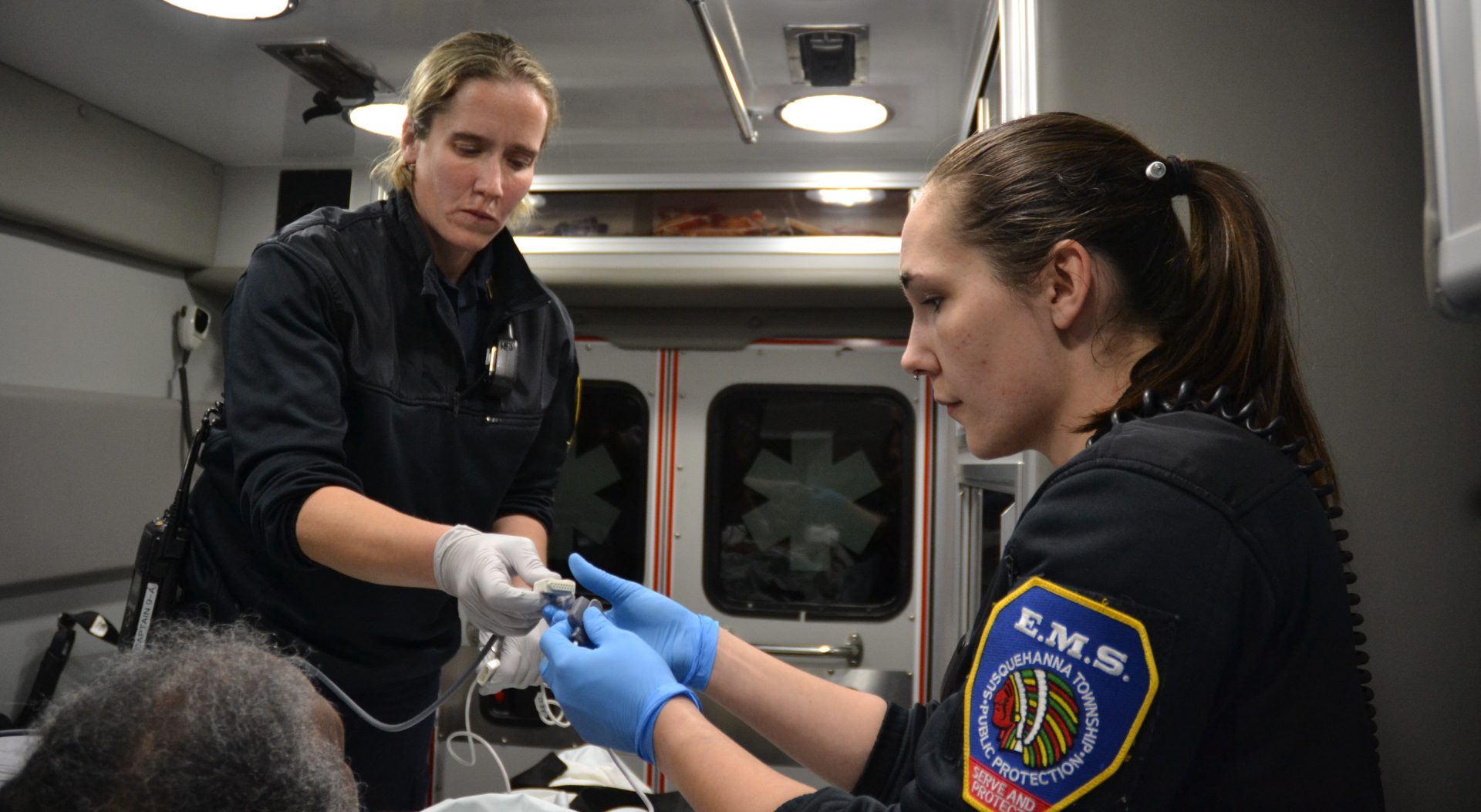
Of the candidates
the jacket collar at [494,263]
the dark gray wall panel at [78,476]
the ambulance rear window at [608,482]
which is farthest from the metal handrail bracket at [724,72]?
the dark gray wall panel at [78,476]

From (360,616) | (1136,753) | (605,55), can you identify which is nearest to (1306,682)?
(1136,753)

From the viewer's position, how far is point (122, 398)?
3.36 m

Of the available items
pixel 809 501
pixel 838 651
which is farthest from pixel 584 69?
pixel 838 651

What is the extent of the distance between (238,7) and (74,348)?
1.49m

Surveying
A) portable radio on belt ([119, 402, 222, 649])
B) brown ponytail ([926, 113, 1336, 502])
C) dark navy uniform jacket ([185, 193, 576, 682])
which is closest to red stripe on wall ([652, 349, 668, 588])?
dark navy uniform jacket ([185, 193, 576, 682])

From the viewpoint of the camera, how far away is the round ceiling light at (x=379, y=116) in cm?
322

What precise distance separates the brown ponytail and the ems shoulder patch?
30 centimetres

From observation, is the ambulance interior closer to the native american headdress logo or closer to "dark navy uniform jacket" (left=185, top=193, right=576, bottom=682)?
the native american headdress logo

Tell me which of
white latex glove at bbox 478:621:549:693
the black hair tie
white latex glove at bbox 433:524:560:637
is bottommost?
white latex glove at bbox 478:621:549:693

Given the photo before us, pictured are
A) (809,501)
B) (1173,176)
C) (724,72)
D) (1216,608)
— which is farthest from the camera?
(809,501)

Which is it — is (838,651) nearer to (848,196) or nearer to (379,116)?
(848,196)

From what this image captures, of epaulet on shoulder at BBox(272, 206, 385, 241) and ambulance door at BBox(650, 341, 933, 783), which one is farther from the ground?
epaulet on shoulder at BBox(272, 206, 385, 241)

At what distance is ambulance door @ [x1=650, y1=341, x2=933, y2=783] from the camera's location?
398 centimetres

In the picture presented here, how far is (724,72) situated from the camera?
2703mm
